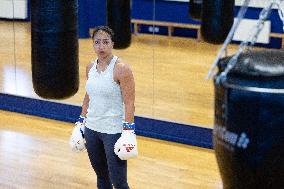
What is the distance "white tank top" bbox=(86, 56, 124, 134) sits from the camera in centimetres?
271

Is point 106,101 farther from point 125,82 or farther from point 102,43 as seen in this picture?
point 102,43

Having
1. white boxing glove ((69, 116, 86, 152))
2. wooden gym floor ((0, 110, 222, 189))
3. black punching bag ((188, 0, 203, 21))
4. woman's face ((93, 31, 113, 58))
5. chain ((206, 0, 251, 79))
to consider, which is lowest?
wooden gym floor ((0, 110, 222, 189))

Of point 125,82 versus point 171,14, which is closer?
point 125,82

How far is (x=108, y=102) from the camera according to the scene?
8.96 feet

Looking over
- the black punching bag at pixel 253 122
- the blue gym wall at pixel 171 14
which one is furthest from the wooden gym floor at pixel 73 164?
the blue gym wall at pixel 171 14

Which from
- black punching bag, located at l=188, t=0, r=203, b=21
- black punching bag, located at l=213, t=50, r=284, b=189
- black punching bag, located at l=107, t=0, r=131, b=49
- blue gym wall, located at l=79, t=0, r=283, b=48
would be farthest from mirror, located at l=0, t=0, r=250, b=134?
black punching bag, located at l=213, t=50, r=284, b=189

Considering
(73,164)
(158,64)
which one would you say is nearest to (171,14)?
(158,64)

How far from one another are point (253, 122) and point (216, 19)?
3142mm

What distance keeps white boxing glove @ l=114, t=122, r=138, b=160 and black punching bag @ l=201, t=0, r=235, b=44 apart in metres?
2.07

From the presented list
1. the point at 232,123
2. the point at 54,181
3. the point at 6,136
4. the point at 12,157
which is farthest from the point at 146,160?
the point at 232,123

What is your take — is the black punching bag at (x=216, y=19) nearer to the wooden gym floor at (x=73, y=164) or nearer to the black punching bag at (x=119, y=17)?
the black punching bag at (x=119, y=17)

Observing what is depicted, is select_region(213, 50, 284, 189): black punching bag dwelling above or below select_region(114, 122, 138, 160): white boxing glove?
above

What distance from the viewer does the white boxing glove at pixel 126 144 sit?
8.70 feet

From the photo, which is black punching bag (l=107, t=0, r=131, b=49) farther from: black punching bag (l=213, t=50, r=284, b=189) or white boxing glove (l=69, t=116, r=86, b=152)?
black punching bag (l=213, t=50, r=284, b=189)
